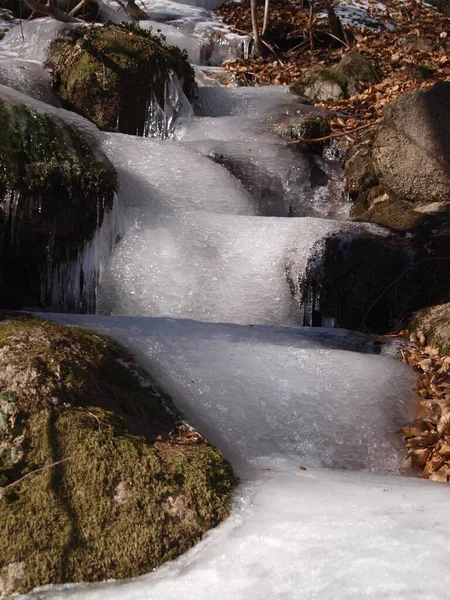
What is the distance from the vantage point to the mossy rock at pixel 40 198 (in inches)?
225

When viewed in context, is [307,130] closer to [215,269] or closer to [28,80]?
[28,80]

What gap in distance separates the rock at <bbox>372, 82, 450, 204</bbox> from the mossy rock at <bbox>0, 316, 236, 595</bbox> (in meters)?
5.09

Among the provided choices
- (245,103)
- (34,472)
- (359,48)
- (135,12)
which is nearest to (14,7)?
(135,12)

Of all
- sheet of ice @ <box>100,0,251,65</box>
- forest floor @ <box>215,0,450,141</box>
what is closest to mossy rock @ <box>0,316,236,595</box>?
forest floor @ <box>215,0,450,141</box>

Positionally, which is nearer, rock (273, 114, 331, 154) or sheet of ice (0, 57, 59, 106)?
sheet of ice (0, 57, 59, 106)

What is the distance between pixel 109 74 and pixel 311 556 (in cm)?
779

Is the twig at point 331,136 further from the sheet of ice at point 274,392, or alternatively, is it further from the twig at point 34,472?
the twig at point 34,472

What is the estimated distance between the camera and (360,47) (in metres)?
13.0

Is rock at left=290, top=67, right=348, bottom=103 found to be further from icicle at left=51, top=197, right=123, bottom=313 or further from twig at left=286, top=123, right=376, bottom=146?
icicle at left=51, top=197, right=123, bottom=313

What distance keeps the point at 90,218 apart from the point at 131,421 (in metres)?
3.34

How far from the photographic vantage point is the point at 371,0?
1552 centimetres

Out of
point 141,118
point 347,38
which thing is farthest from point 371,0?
point 141,118

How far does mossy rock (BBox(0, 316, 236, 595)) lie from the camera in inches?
97.7

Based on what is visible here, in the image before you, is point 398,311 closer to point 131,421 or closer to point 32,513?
point 131,421
